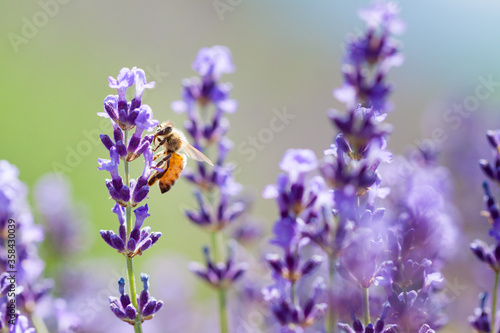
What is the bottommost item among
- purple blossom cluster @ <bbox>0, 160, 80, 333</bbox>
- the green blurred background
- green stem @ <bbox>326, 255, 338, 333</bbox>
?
green stem @ <bbox>326, 255, 338, 333</bbox>

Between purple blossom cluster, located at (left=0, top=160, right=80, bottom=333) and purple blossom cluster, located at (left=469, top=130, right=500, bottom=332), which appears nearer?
purple blossom cluster, located at (left=469, top=130, right=500, bottom=332)

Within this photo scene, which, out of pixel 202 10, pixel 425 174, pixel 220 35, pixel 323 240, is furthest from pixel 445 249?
pixel 202 10

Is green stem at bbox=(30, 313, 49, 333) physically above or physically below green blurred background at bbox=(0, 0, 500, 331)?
below

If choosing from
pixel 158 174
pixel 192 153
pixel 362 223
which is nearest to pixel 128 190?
pixel 158 174

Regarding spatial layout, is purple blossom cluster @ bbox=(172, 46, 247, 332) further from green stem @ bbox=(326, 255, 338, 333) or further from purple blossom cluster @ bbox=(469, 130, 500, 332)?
purple blossom cluster @ bbox=(469, 130, 500, 332)

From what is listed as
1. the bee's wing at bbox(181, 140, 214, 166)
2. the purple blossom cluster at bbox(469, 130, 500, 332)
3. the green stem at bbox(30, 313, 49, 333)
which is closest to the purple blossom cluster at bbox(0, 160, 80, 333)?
the green stem at bbox(30, 313, 49, 333)

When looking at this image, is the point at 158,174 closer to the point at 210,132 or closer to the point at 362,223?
the point at 210,132
